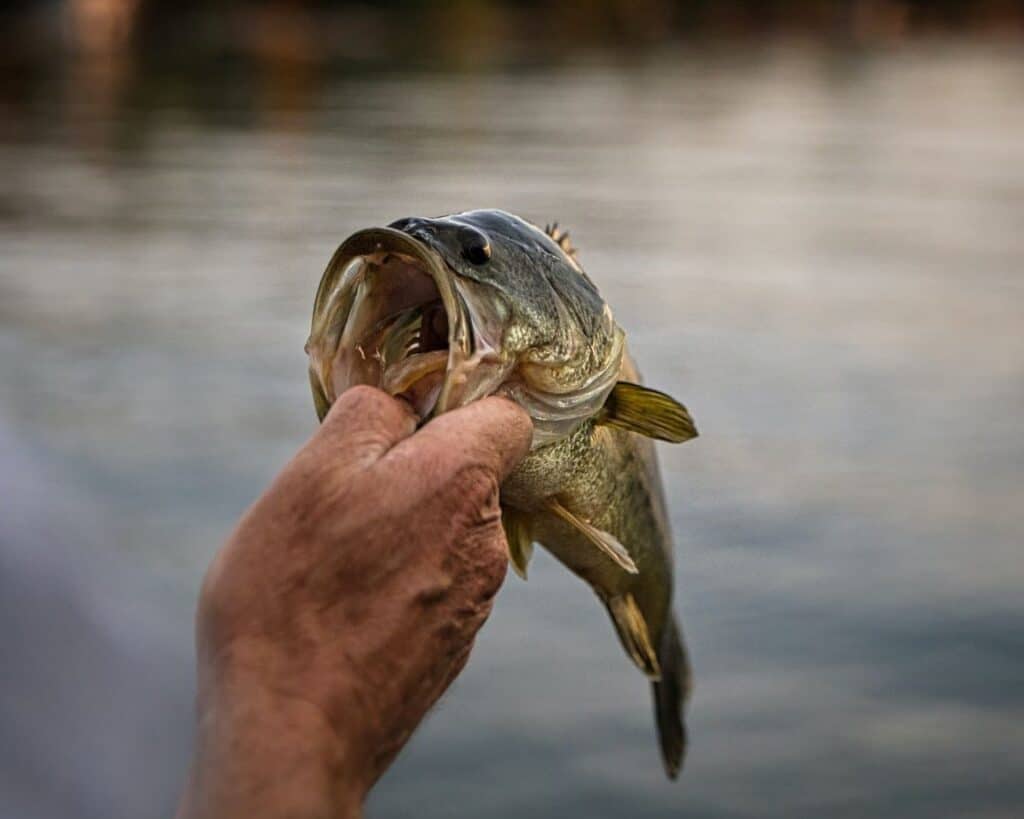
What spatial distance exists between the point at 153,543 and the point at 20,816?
468 centimetres

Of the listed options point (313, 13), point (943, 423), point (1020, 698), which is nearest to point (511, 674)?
point (1020, 698)

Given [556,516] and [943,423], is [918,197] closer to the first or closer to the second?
[943,423]

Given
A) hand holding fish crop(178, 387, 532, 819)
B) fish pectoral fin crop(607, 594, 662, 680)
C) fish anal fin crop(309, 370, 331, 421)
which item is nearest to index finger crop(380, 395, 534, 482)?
hand holding fish crop(178, 387, 532, 819)

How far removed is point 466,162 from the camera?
50.2 feet

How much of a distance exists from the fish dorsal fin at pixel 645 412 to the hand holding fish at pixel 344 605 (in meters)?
0.38

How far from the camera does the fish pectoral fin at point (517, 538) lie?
2109 millimetres

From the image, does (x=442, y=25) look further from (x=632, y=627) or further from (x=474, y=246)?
(x=474, y=246)

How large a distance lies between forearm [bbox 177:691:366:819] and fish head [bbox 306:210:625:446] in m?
0.43

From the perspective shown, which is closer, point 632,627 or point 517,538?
point 517,538

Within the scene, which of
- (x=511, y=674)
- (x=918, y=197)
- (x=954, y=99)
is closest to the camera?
(x=511, y=674)

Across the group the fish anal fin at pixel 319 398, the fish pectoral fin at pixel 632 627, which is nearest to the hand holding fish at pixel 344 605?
the fish anal fin at pixel 319 398

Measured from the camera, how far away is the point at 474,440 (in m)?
1.70

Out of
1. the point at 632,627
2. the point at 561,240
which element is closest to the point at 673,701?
the point at 632,627

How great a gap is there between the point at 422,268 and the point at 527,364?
198mm
